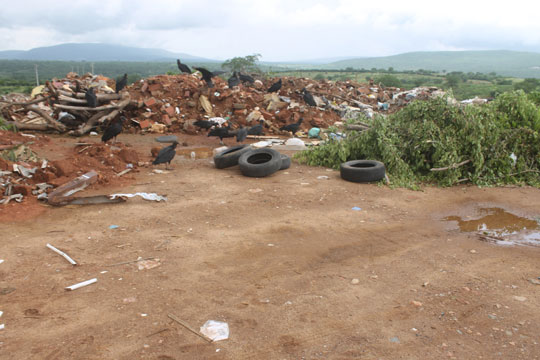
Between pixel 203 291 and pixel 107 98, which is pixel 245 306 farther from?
pixel 107 98

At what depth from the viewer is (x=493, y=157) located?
7.43 metres

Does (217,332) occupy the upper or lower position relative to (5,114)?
lower

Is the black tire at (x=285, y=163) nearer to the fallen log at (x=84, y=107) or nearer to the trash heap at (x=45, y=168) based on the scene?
the trash heap at (x=45, y=168)

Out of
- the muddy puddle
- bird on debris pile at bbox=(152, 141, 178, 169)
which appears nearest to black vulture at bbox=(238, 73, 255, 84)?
bird on debris pile at bbox=(152, 141, 178, 169)

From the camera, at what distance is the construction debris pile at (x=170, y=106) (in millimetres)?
12188

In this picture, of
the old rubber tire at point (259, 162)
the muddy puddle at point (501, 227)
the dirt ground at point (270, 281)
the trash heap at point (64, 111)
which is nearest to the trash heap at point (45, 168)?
the dirt ground at point (270, 281)

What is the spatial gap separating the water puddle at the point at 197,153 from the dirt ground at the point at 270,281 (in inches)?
135

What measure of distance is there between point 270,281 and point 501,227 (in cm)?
335

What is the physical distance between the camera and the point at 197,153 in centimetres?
1017

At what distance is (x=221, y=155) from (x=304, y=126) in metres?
5.44

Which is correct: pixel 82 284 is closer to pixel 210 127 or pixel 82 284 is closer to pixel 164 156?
pixel 164 156

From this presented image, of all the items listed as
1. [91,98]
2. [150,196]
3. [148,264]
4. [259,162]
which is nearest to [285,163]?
[259,162]

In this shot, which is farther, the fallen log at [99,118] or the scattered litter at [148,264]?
the fallen log at [99,118]

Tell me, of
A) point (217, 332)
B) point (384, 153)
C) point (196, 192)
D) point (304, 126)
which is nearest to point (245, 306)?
point (217, 332)
